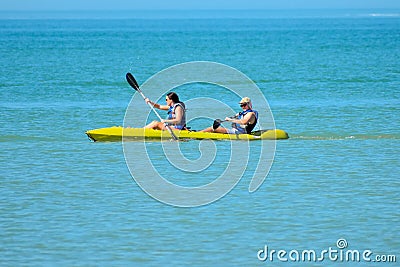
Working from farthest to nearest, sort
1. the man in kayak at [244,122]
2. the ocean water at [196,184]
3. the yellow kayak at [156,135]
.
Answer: the yellow kayak at [156,135] → the man in kayak at [244,122] → the ocean water at [196,184]

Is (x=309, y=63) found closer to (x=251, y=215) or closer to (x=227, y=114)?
(x=227, y=114)

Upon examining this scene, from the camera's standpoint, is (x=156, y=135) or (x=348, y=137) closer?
(x=156, y=135)

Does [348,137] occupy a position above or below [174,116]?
below

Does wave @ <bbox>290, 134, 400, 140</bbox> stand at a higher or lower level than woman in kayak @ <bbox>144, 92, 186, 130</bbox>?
lower

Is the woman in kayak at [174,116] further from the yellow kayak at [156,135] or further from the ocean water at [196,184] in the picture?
the ocean water at [196,184]

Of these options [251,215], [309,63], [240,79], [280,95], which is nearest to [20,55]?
[309,63]

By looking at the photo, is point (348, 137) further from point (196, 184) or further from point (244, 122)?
point (196, 184)

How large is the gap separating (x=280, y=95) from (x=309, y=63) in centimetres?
1689

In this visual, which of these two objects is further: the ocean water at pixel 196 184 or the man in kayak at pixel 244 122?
the man in kayak at pixel 244 122

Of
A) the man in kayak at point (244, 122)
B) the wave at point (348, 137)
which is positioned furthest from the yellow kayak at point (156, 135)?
the wave at point (348, 137)

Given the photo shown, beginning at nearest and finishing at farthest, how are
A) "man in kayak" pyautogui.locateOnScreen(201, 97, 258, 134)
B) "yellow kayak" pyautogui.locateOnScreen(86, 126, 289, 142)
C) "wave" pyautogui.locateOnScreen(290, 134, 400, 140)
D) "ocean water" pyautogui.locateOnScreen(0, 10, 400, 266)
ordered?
"ocean water" pyautogui.locateOnScreen(0, 10, 400, 266), "man in kayak" pyautogui.locateOnScreen(201, 97, 258, 134), "yellow kayak" pyautogui.locateOnScreen(86, 126, 289, 142), "wave" pyautogui.locateOnScreen(290, 134, 400, 140)

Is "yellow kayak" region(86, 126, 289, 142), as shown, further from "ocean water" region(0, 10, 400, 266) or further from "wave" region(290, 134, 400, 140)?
"wave" region(290, 134, 400, 140)

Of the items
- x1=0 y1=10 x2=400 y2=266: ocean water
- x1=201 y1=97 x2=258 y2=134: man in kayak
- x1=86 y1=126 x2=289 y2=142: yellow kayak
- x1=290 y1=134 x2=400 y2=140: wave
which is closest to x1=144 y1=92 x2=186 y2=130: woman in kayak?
x1=86 y1=126 x2=289 y2=142: yellow kayak

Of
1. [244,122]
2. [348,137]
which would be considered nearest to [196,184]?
[244,122]
